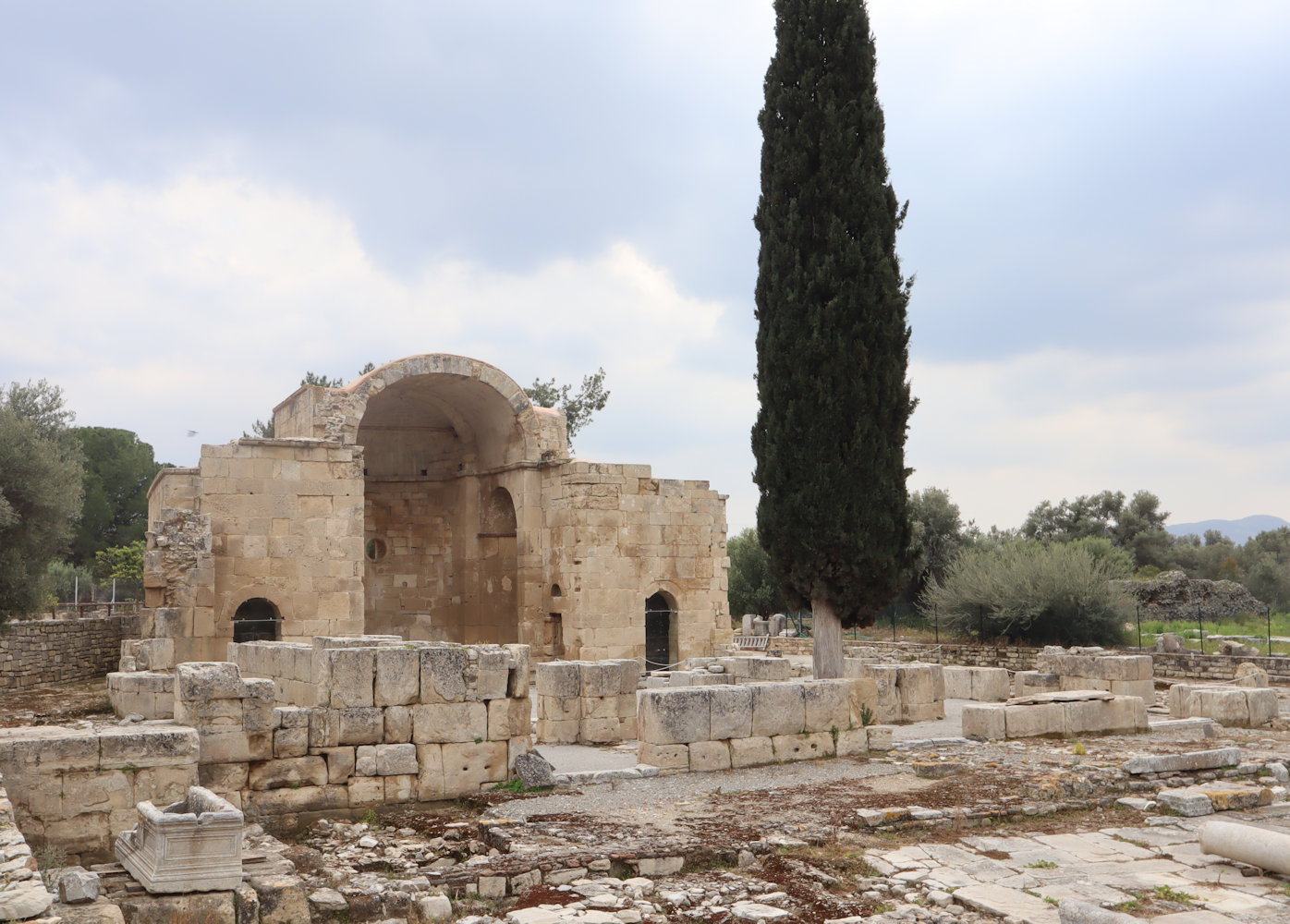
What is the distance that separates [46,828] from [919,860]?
611cm

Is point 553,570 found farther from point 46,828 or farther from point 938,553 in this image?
point 938,553

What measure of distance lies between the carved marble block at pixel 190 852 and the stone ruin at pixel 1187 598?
88.5ft

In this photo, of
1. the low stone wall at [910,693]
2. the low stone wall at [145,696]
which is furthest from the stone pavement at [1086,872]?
the low stone wall at [145,696]

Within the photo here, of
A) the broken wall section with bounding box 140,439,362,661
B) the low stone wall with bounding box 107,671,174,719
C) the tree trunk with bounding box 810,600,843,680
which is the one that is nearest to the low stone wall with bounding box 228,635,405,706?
the low stone wall with bounding box 107,671,174,719

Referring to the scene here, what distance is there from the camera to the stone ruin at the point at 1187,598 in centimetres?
2811

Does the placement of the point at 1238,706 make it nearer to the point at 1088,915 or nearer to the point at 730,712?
the point at 730,712

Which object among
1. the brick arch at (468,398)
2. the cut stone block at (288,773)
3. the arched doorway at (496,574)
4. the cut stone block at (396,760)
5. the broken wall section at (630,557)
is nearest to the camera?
the cut stone block at (288,773)

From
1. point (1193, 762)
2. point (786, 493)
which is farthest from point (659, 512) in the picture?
point (1193, 762)

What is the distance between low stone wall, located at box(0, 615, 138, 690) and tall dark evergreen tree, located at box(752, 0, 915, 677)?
523 inches

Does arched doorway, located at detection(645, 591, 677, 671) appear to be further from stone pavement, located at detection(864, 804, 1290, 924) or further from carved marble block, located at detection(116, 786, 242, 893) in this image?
carved marble block, located at detection(116, 786, 242, 893)

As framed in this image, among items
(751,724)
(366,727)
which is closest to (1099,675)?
(751,724)

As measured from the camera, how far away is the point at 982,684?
16.7 meters

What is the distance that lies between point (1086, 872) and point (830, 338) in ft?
29.8

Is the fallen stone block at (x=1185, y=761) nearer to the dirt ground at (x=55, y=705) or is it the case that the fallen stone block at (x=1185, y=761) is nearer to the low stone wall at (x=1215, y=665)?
the low stone wall at (x=1215, y=665)
